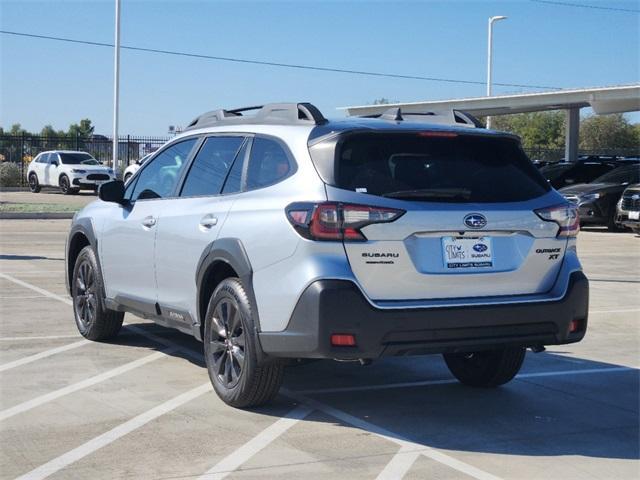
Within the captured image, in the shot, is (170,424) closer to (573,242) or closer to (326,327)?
(326,327)

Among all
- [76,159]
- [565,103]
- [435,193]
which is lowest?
[435,193]

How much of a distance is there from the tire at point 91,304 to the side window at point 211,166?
1554 mm

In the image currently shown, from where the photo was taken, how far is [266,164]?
6.38 metres

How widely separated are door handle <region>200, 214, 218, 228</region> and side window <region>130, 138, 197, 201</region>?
33.5 inches

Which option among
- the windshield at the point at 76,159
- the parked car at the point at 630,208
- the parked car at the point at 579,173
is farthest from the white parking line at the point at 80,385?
the windshield at the point at 76,159

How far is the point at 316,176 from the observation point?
5793 millimetres

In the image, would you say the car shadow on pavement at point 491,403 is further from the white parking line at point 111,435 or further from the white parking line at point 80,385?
the white parking line at point 111,435

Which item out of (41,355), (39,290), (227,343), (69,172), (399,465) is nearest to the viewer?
(399,465)

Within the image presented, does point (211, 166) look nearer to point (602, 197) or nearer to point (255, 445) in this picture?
point (255, 445)

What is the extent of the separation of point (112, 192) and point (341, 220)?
2.99 meters

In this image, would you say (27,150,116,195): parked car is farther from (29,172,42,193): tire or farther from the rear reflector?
the rear reflector

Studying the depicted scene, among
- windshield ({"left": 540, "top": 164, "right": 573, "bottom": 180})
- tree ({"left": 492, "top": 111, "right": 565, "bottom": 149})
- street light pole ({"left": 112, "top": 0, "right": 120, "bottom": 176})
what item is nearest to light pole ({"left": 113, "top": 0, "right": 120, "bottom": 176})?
street light pole ({"left": 112, "top": 0, "right": 120, "bottom": 176})

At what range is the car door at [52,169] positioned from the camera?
122ft

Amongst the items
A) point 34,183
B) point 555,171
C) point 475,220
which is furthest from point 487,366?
point 34,183
